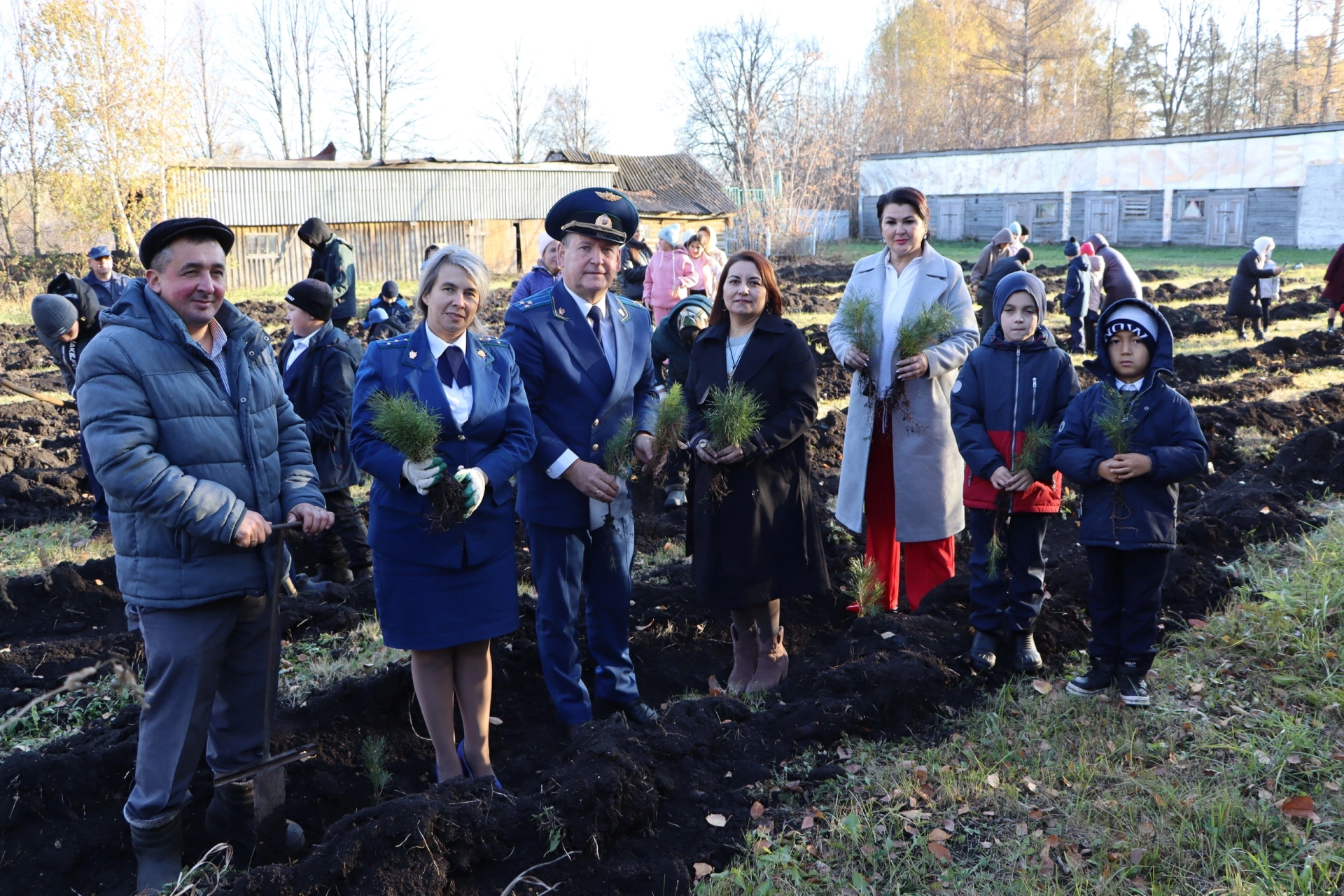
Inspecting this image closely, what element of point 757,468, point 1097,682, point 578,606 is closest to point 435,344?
point 578,606

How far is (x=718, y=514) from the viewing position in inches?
176

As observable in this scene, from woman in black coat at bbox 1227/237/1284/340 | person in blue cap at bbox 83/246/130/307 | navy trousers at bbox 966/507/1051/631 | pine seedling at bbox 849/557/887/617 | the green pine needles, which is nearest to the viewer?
the green pine needles

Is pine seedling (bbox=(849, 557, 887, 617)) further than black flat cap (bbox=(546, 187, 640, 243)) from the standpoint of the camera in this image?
Yes

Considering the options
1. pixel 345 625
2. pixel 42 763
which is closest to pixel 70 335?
pixel 345 625

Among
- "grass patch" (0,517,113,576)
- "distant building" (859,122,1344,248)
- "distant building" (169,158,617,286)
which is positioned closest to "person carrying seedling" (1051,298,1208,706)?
"grass patch" (0,517,113,576)

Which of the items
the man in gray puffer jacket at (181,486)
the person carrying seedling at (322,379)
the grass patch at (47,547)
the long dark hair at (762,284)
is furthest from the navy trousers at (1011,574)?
the grass patch at (47,547)

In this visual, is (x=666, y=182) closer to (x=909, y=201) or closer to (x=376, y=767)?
(x=909, y=201)

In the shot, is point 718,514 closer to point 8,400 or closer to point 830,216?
point 8,400

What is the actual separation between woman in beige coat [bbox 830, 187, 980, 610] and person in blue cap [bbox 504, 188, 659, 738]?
133 centimetres

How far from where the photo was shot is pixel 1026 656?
454 centimetres

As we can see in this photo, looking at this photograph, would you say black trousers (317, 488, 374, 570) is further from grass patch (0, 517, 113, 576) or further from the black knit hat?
grass patch (0, 517, 113, 576)

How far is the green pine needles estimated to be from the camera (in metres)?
3.31

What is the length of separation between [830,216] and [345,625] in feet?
143

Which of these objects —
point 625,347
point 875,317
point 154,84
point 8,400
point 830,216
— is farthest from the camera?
point 830,216
